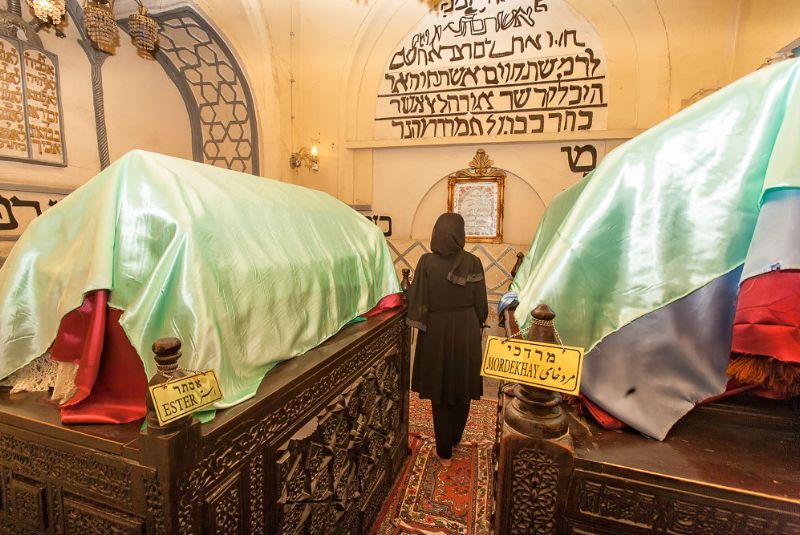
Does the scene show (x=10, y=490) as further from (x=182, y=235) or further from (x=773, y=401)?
(x=773, y=401)

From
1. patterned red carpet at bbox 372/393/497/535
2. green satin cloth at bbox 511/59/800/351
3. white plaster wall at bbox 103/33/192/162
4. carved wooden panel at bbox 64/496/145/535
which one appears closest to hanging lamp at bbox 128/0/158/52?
white plaster wall at bbox 103/33/192/162

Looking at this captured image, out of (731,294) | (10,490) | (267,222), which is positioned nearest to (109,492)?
(10,490)

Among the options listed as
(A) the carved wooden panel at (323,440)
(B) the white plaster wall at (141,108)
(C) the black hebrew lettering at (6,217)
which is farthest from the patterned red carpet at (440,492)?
(B) the white plaster wall at (141,108)

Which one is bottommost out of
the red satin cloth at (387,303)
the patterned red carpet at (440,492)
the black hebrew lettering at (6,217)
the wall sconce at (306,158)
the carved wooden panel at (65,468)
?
the patterned red carpet at (440,492)

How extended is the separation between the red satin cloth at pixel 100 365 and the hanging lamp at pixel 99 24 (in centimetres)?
331

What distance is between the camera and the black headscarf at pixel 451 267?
2.52m

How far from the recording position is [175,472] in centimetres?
87

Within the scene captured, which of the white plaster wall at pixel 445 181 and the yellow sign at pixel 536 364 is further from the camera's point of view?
the white plaster wall at pixel 445 181

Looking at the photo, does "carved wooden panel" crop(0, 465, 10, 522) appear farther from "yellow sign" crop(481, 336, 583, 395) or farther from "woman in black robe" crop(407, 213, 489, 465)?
"woman in black robe" crop(407, 213, 489, 465)

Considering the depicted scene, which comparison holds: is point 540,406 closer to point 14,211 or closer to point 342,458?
point 342,458

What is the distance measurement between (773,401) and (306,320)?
5.29ft

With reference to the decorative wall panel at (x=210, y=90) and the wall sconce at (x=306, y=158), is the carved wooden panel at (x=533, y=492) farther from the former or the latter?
the decorative wall panel at (x=210, y=90)

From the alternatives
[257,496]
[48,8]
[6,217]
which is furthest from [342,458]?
[48,8]

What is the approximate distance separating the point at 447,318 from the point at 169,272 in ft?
6.44
